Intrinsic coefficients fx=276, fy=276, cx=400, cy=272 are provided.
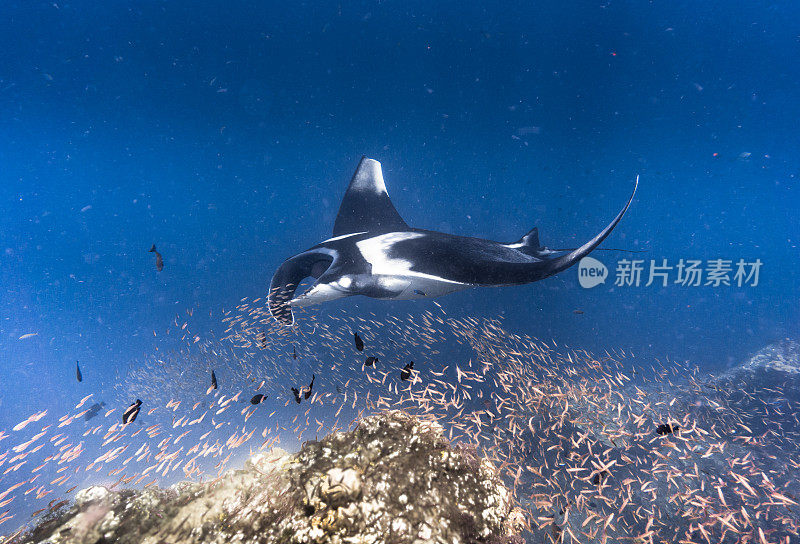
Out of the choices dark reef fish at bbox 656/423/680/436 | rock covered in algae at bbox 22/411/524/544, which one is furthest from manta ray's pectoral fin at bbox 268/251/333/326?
dark reef fish at bbox 656/423/680/436

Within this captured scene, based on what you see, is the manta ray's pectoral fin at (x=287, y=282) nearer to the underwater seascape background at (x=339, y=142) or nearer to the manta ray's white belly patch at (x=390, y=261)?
the manta ray's white belly patch at (x=390, y=261)

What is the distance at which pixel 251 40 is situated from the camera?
9641 mm

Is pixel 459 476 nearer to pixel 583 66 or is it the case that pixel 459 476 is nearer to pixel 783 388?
pixel 783 388

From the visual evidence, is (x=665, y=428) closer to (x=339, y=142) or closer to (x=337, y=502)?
(x=337, y=502)

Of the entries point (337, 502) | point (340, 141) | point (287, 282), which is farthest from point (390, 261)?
point (340, 141)

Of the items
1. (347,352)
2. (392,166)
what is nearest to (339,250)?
(347,352)

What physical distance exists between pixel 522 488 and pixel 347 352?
10.9 metres

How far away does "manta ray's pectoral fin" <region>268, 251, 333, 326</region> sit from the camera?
14.2 feet

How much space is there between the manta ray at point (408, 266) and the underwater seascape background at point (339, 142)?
859cm

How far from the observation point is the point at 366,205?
6570 millimetres

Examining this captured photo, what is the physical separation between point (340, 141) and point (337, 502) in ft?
52.9

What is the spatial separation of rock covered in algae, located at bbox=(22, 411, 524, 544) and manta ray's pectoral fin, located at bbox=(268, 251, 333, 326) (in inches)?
89.2

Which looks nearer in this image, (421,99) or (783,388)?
(783,388)

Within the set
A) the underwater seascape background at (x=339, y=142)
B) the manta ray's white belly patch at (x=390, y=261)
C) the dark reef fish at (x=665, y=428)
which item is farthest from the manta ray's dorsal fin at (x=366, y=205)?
the underwater seascape background at (x=339, y=142)
